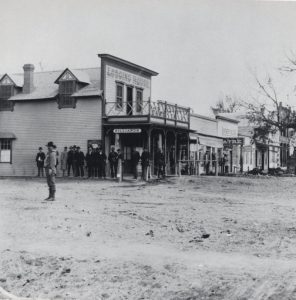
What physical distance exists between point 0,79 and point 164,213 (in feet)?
60.4

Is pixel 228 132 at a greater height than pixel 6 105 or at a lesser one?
lesser

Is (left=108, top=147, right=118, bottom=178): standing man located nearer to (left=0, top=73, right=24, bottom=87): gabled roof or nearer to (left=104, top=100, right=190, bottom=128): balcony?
(left=104, top=100, right=190, bottom=128): balcony

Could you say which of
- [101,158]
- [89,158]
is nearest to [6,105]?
[89,158]

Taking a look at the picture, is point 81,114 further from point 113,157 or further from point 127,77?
point 113,157

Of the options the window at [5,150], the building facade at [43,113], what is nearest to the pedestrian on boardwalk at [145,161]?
the building facade at [43,113]

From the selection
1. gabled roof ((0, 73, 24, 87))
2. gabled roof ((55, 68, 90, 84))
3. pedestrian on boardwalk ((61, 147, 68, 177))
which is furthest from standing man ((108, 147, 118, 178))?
gabled roof ((0, 73, 24, 87))

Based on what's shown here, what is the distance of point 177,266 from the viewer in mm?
8047

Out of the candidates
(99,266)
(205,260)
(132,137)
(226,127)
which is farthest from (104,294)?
(226,127)

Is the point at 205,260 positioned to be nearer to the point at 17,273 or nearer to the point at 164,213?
the point at 17,273

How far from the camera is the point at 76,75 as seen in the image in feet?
88.6

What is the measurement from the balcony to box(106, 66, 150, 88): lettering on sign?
3.82ft

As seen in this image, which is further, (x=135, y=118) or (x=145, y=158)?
(x=135, y=118)

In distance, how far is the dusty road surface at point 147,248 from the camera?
7156 mm

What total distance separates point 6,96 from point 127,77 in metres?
6.36
